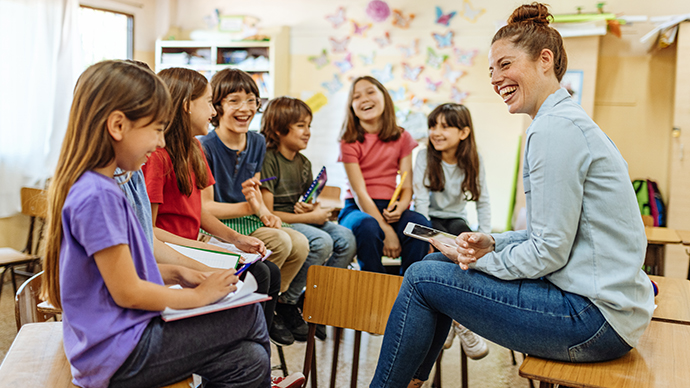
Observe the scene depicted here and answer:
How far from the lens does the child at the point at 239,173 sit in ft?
7.25

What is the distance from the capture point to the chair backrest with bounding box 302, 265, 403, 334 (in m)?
1.56

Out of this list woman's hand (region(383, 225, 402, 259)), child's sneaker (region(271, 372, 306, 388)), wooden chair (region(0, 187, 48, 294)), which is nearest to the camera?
child's sneaker (region(271, 372, 306, 388))

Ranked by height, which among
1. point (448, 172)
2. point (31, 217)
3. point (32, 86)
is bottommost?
point (31, 217)

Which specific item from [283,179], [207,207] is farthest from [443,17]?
[207,207]

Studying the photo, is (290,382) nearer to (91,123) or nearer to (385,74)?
(91,123)

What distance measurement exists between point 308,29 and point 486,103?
1841mm

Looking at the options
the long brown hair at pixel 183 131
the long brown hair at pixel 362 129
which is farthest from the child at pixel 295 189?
the long brown hair at pixel 183 131

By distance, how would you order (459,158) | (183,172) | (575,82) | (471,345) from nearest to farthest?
(183,172), (471,345), (459,158), (575,82)

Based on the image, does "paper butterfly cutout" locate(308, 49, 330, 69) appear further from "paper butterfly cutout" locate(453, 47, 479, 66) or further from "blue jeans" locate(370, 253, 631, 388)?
"blue jeans" locate(370, 253, 631, 388)

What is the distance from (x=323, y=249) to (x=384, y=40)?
2.87 m

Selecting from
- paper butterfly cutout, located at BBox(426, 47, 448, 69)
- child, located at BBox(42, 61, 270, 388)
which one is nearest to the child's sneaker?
child, located at BBox(42, 61, 270, 388)

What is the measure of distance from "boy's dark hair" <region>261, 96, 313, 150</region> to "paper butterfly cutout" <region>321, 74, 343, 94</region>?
7.50 ft

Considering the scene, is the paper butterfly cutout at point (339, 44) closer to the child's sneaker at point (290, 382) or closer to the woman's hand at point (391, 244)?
the woman's hand at point (391, 244)

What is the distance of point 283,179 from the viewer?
2.60 m
